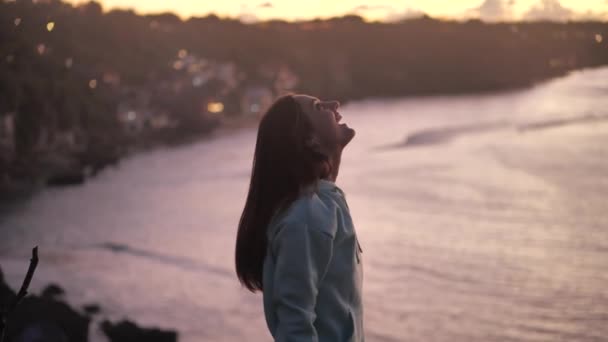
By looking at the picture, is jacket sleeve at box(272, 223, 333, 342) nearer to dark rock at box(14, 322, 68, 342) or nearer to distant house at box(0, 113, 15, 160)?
dark rock at box(14, 322, 68, 342)

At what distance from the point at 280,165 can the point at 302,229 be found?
116 millimetres

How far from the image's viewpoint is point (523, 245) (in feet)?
41.6

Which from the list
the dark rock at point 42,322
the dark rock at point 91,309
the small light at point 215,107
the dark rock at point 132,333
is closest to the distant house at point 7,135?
the dark rock at point 91,309

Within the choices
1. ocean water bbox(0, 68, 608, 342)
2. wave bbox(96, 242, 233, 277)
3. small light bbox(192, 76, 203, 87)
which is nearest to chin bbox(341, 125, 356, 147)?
ocean water bbox(0, 68, 608, 342)

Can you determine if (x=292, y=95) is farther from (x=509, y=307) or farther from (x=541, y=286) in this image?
(x=541, y=286)

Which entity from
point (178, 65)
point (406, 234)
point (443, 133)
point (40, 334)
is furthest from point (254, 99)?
point (40, 334)

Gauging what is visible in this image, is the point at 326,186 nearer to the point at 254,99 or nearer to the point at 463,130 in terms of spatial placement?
the point at 463,130

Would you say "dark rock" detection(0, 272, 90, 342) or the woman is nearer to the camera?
the woman

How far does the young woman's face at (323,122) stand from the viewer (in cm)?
106

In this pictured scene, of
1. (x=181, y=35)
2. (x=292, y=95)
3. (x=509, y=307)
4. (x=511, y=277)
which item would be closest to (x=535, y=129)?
(x=181, y=35)

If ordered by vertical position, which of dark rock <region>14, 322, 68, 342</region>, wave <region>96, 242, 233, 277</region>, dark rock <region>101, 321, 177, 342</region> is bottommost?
wave <region>96, 242, 233, 277</region>

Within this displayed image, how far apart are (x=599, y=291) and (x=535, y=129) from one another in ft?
53.4

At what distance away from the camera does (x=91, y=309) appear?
636 cm

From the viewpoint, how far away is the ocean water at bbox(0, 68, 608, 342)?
26.6 ft
